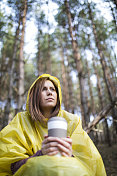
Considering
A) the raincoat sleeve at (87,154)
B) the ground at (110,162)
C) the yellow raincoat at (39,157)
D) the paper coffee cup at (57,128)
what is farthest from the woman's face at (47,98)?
the ground at (110,162)

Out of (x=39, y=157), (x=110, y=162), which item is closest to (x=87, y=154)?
(x=39, y=157)

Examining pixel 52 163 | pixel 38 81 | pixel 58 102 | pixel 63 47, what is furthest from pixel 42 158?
pixel 63 47

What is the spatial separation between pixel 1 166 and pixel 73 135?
884 millimetres

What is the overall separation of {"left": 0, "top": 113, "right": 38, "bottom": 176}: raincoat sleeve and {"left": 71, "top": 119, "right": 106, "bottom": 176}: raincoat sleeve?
0.55 meters

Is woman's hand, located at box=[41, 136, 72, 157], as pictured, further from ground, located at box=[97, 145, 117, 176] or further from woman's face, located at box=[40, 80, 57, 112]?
ground, located at box=[97, 145, 117, 176]

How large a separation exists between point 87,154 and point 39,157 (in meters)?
0.70

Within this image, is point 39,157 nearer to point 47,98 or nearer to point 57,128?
point 57,128

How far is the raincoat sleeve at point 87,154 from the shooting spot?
5.24 ft

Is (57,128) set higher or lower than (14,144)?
higher

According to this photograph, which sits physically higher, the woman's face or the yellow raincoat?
the woman's face

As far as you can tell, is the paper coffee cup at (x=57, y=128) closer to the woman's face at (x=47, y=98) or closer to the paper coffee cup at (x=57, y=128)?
the paper coffee cup at (x=57, y=128)

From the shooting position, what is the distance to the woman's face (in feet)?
6.32

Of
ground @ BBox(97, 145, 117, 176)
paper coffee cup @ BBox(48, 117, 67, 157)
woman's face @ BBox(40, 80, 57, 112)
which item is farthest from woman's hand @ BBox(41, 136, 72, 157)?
ground @ BBox(97, 145, 117, 176)

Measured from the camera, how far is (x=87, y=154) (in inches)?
64.4
